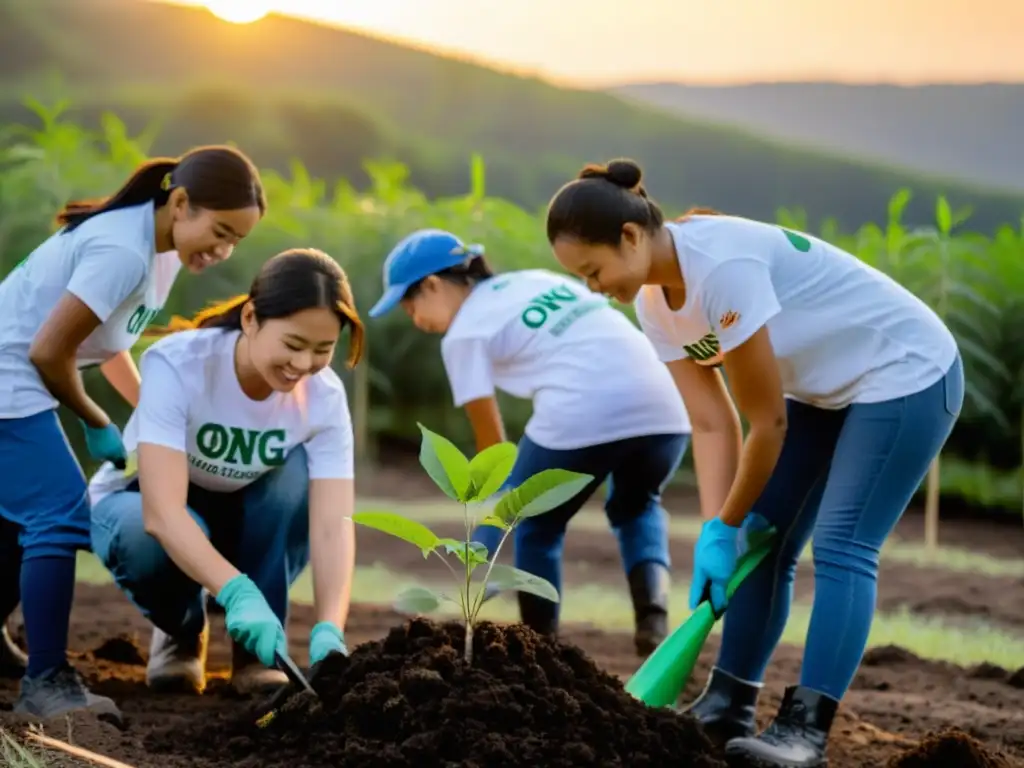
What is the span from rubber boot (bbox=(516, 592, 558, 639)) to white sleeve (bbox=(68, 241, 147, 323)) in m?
1.35

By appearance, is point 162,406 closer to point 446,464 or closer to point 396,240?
point 446,464

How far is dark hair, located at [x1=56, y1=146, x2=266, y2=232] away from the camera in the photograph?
2842 millimetres

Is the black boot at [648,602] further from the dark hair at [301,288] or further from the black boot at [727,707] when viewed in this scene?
the dark hair at [301,288]

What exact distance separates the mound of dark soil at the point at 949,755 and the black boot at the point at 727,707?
40cm

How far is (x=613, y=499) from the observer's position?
382cm

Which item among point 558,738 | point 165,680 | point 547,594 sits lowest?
point 165,680

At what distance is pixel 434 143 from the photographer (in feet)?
38.4

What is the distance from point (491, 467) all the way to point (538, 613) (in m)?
1.41

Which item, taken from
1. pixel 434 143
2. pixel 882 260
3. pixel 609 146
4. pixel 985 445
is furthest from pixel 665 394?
pixel 434 143

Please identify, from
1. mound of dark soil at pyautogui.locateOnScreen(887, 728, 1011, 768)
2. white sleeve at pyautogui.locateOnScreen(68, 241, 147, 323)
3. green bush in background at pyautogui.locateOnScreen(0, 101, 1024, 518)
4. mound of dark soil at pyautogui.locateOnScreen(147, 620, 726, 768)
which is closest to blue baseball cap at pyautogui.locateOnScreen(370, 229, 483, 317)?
white sleeve at pyautogui.locateOnScreen(68, 241, 147, 323)

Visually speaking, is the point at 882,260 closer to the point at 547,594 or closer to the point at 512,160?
the point at 512,160

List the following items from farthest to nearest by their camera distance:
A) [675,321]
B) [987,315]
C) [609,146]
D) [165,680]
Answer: [609,146], [987,315], [165,680], [675,321]

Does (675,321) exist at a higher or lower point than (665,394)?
higher

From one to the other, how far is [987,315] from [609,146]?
454 centimetres
